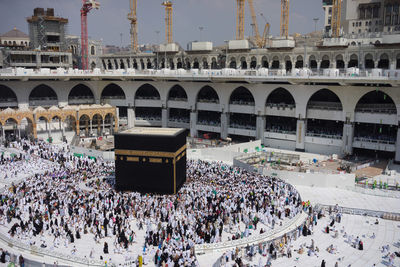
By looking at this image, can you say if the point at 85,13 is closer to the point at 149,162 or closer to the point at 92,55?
the point at 92,55

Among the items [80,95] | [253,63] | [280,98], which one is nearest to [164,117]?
[80,95]

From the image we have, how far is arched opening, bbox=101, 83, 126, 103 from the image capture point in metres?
49.6

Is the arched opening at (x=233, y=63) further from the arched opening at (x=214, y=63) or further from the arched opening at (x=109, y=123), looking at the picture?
the arched opening at (x=109, y=123)

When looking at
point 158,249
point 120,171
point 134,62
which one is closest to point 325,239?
point 158,249

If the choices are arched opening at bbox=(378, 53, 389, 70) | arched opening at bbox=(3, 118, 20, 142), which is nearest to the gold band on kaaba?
arched opening at bbox=(3, 118, 20, 142)

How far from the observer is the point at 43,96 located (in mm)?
46531

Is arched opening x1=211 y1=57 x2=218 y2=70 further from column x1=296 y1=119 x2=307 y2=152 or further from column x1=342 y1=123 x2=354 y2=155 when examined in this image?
column x1=342 y1=123 x2=354 y2=155

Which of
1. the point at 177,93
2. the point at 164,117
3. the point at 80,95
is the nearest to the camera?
the point at 164,117

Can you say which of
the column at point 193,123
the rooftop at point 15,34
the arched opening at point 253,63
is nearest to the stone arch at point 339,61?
the arched opening at point 253,63

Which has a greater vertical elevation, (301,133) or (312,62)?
(312,62)

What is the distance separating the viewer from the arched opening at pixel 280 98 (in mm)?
40612

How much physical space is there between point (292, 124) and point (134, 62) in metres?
28.8

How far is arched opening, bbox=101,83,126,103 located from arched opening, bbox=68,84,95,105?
5.75 feet

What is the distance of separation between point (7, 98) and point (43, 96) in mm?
4247
